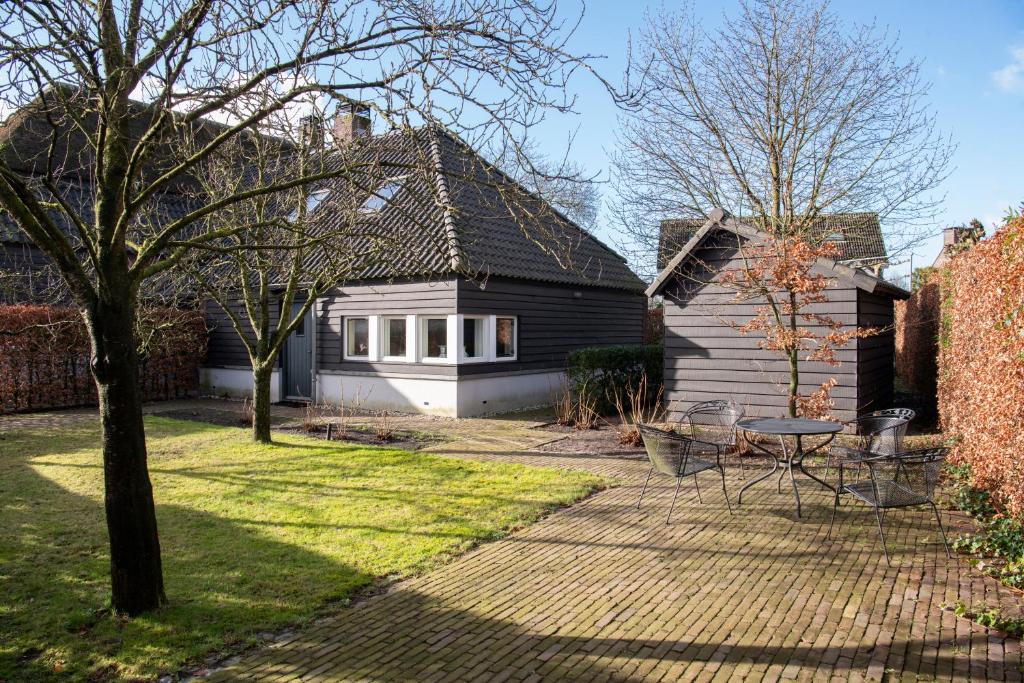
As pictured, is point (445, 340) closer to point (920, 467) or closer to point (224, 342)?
point (224, 342)

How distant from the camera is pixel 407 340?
14789 millimetres

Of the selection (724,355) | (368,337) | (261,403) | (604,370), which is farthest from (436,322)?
(724,355)

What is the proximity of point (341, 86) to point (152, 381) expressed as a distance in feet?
49.9

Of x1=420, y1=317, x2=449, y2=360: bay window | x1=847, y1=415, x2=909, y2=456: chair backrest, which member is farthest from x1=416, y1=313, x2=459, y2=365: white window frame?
x1=847, y1=415, x2=909, y2=456: chair backrest

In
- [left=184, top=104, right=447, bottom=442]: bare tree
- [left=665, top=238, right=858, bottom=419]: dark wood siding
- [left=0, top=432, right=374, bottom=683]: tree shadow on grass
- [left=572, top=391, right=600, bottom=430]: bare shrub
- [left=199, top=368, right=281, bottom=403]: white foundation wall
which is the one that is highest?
[left=184, top=104, right=447, bottom=442]: bare tree

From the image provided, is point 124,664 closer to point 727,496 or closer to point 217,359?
point 727,496

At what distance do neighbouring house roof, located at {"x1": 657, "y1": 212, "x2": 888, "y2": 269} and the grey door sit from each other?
838cm

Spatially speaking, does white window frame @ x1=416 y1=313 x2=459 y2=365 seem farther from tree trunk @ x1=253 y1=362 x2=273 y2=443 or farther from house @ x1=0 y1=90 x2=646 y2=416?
tree trunk @ x1=253 y1=362 x2=273 y2=443

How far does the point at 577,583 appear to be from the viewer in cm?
A: 514

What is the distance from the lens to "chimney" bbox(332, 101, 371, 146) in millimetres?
4957

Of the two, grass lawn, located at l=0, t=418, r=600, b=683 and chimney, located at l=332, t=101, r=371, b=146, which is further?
chimney, located at l=332, t=101, r=371, b=146

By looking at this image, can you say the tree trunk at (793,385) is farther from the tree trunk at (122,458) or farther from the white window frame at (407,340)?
the tree trunk at (122,458)

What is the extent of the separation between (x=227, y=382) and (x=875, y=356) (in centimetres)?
1536

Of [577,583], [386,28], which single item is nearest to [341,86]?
[386,28]
